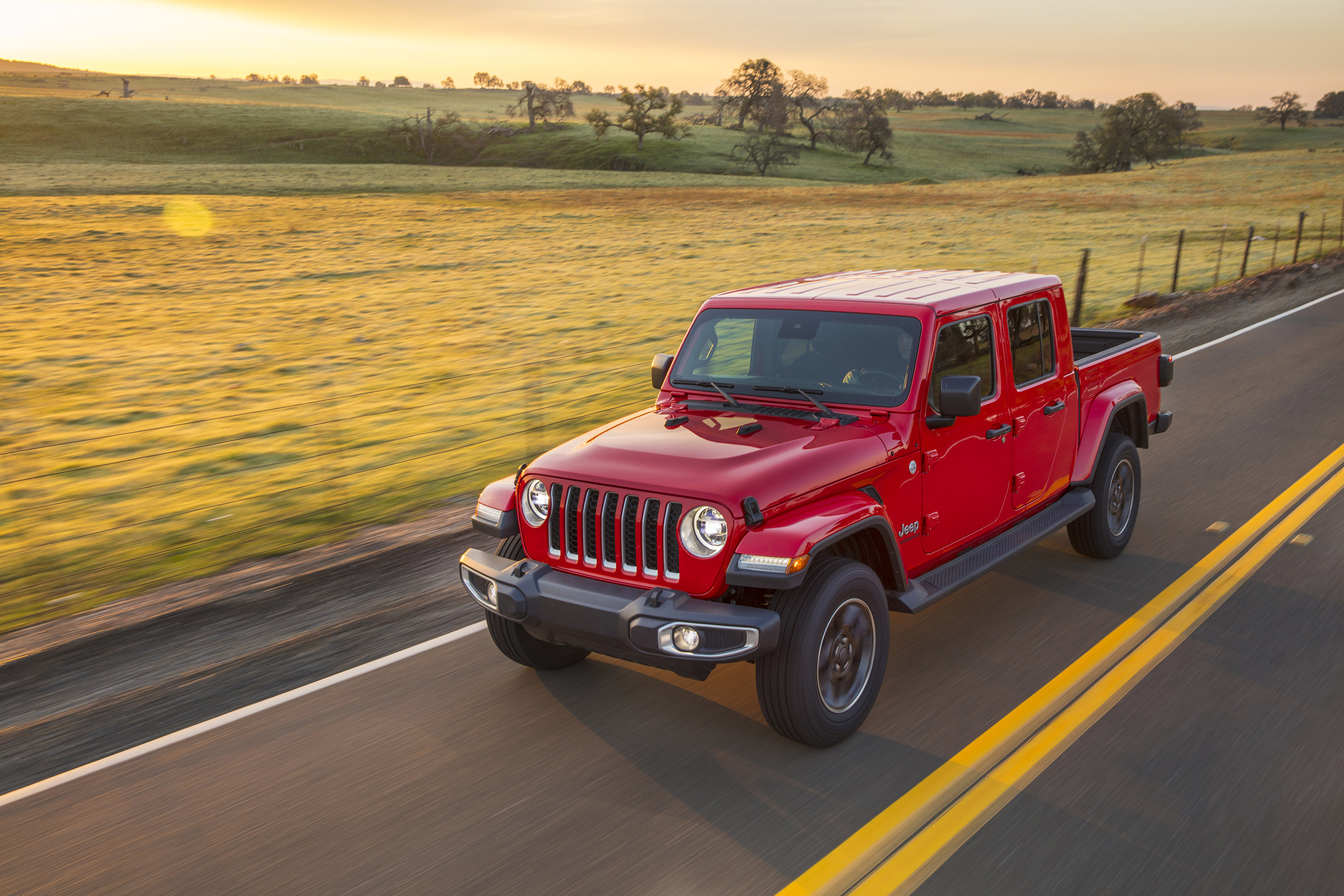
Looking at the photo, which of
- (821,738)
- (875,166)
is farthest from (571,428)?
(875,166)

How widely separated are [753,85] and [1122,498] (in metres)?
115

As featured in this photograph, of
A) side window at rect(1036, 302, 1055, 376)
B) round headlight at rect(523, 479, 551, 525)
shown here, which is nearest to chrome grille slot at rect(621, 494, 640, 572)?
round headlight at rect(523, 479, 551, 525)

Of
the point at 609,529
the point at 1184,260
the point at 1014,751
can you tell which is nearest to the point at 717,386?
the point at 609,529

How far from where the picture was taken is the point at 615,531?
14.9 ft

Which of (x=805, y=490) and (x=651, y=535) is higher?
(x=805, y=490)

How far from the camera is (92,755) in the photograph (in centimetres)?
485

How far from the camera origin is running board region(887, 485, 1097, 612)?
5.05 meters

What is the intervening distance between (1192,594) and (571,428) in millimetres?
6645

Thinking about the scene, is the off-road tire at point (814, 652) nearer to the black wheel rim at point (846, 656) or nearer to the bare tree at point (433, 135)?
the black wheel rim at point (846, 656)

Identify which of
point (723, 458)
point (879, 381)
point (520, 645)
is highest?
point (879, 381)

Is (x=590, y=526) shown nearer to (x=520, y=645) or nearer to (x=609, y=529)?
(x=609, y=529)

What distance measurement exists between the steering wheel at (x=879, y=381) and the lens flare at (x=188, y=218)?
34204 millimetres

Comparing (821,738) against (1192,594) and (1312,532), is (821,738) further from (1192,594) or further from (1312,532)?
(1312,532)

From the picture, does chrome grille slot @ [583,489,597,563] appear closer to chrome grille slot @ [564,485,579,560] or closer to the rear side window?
chrome grille slot @ [564,485,579,560]
